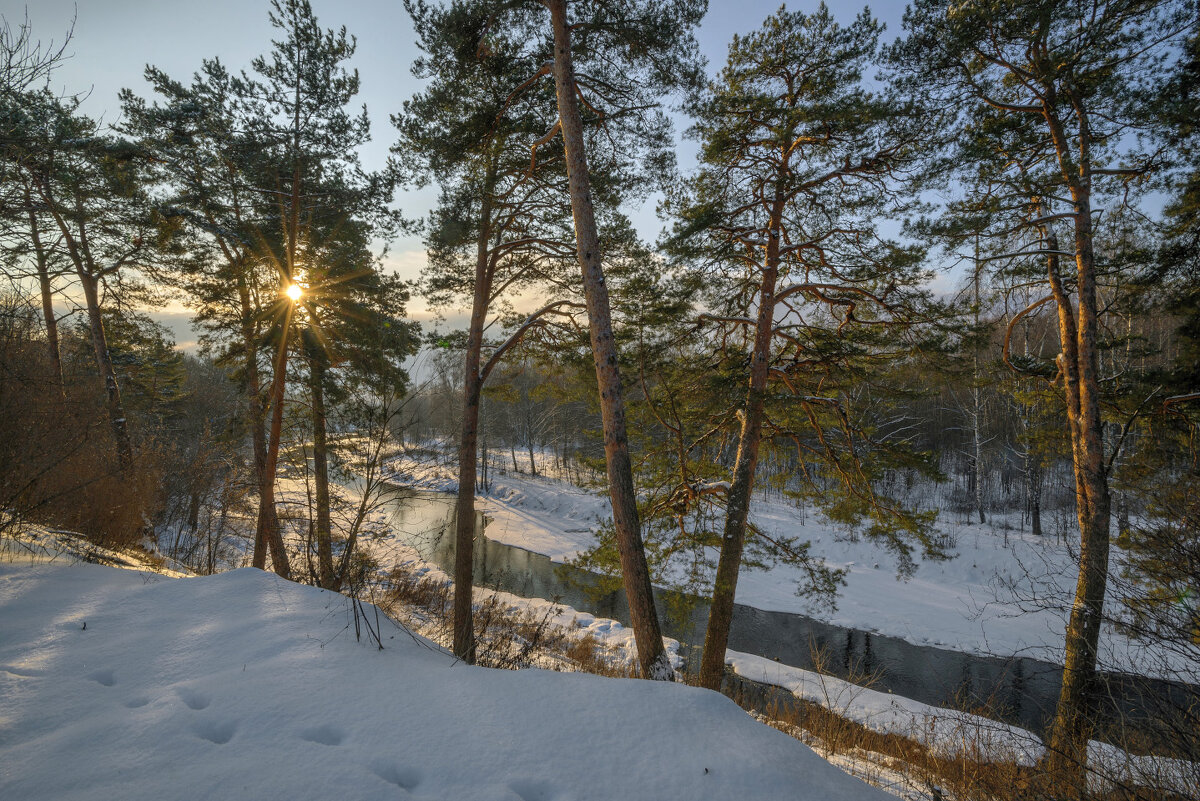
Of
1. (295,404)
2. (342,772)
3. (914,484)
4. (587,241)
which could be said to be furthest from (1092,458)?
(914,484)

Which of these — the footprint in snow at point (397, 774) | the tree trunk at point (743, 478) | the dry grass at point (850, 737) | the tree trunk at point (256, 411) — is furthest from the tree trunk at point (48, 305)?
the tree trunk at point (743, 478)

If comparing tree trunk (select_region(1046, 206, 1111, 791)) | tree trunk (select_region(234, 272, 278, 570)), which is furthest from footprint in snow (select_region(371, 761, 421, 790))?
tree trunk (select_region(234, 272, 278, 570))

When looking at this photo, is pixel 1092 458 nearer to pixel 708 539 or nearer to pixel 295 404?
pixel 708 539

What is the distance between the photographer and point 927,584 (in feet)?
51.7

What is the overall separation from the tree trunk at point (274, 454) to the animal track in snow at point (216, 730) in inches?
285

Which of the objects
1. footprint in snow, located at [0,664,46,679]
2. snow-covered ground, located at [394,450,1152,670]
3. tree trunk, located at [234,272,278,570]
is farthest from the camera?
snow-covered ground, located at [394,450,1152,670]

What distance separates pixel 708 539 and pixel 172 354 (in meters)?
21.7

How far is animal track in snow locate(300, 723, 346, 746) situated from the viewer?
7.38 feet

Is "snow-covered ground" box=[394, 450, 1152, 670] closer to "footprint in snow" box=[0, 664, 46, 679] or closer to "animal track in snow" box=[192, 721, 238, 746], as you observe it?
"animal track in snow" box=[192, 721, 238, 746]

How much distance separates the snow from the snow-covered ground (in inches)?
255

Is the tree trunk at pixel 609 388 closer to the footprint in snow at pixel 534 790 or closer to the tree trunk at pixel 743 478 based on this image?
the tree trunk at pixel 743 478

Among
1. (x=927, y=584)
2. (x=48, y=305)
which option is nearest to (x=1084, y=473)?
(x=927, y=584)

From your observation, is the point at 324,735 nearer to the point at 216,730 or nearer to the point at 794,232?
the point at 216,730

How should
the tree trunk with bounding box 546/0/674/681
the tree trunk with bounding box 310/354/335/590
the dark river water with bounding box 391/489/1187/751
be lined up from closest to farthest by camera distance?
the tree trunk with bounding box 546/0/674/681
the tree trunk with bounding box 310/354/335/590
the dark river water with bounding box 391/489/1187/751
